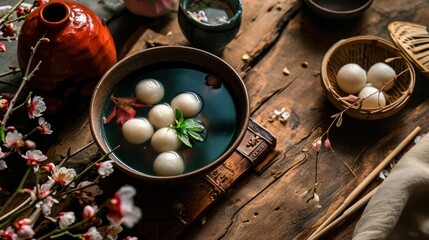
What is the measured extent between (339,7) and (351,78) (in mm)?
365

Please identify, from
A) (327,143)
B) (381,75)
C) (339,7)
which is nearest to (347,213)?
(327,143)

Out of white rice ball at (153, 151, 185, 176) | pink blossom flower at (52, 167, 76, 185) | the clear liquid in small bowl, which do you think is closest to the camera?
pink blossom flower at (52, 167, 76, 185)

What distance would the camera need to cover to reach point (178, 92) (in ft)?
5.27

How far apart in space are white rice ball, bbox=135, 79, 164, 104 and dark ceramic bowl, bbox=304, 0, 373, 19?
59cm

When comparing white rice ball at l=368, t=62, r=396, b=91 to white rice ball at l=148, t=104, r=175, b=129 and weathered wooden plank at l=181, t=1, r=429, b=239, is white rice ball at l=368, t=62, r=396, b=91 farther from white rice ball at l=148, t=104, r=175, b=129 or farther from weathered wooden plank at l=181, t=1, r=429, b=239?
white rice ball at l=148, t=104, r=175, b=129

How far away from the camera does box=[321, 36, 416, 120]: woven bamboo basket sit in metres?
1.61

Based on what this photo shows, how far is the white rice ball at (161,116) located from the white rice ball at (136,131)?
23 mm

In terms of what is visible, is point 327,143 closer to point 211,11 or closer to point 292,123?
point 292,123

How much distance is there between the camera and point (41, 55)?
1.53 meters

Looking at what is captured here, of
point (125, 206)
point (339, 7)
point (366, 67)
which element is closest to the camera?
point (125, 206)

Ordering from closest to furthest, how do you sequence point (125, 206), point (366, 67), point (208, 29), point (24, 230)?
point (125, 206), point (24, 230), point (208, 29), point (366, 67)

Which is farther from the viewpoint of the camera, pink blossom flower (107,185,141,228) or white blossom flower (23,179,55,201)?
white blossom flower (23,179,55,201)

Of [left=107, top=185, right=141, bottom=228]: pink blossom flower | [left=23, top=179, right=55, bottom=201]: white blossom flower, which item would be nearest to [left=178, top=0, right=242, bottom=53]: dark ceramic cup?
[left=23, top=179, right=55, bottom=201]: white blossom flower

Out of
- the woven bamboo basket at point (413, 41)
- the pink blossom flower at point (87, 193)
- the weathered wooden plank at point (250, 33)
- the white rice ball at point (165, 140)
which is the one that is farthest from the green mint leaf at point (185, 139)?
the woven bamboo basket at point (413, 41)
